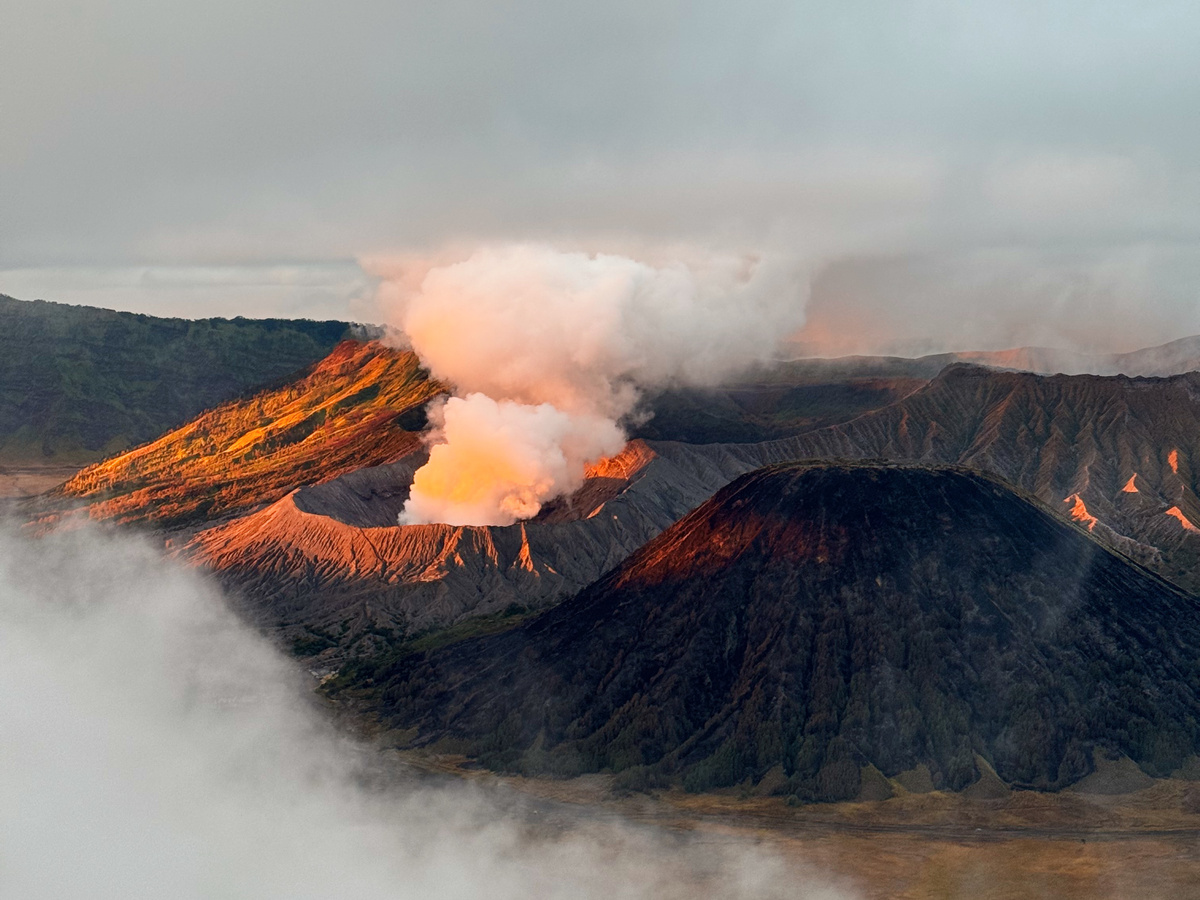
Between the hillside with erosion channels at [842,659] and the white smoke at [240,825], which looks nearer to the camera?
the white smoke at [240,825]

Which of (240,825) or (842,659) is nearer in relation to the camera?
(240,825)

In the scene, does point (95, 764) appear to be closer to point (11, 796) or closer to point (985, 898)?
point (11, 796)

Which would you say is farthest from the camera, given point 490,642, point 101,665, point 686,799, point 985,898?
point 490,642

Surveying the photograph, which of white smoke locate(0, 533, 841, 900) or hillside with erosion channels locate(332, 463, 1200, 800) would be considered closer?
white smoke locate(0, 533, 841, 900)

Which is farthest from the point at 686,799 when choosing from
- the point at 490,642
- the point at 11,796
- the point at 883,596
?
the point at 11,796
